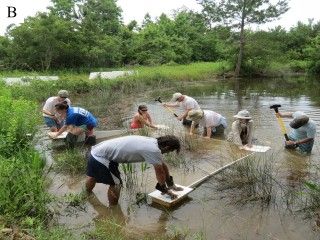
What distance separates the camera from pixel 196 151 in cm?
753

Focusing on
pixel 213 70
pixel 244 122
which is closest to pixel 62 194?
pixel 244 122

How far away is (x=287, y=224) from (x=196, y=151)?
298 cm

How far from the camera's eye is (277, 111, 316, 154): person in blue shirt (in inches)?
299

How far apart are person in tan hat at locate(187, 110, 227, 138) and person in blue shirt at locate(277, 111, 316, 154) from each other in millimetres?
1858

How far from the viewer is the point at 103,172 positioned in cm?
502

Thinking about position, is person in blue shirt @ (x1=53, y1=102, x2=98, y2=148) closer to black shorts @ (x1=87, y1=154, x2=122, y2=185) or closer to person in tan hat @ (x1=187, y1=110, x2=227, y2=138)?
person in tan hat @ (x1=187, y1=110, x2=227, y2=138)

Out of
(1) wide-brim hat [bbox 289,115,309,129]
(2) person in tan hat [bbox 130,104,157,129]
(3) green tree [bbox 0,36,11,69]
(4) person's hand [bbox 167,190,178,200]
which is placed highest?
(3) green tree [bbox 0,36,11,69]

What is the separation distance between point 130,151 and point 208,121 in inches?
181

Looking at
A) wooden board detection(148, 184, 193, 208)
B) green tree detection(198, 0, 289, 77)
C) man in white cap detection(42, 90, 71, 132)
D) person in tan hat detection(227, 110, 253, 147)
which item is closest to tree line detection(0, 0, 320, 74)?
green tree detection(198, 0, 289, 77)

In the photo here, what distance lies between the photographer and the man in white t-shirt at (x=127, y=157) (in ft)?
15.3

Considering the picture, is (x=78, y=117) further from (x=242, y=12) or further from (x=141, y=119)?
(x=242, y=12)

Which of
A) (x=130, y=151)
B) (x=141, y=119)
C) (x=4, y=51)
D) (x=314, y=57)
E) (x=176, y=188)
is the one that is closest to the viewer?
(x=130, y=151)

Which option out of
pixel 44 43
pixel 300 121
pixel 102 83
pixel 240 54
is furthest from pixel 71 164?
pixel 240 54

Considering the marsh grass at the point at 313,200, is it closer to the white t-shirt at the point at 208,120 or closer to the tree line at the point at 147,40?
the white t-shirt at the point at 208,120
